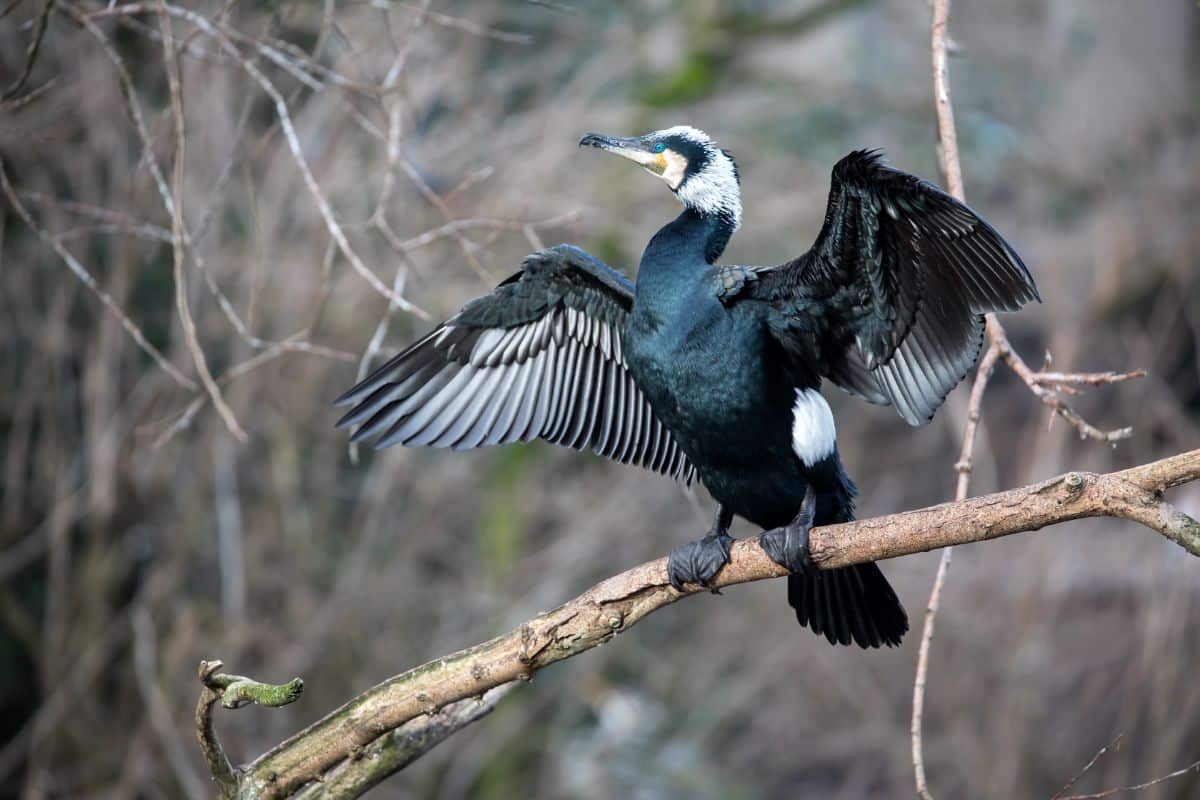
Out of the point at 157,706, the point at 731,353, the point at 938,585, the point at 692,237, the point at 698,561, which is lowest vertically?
the point at 938,585

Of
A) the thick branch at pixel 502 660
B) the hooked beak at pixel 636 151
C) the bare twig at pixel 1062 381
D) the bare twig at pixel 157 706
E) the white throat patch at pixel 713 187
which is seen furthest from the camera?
the bare twig at pixel 157 706

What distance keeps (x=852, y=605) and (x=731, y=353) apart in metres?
0.79

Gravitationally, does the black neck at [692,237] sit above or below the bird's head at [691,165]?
below

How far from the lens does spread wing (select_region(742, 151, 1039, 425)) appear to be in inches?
116

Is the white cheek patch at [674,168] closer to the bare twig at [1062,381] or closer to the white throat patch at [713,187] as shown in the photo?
the white throat patch at [713,187]

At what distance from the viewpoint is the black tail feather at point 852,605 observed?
3.58 m

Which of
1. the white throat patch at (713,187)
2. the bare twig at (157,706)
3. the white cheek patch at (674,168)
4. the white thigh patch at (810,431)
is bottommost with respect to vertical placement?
the white thigh patch at (810,431)

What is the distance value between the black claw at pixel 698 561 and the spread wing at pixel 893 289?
58 cm

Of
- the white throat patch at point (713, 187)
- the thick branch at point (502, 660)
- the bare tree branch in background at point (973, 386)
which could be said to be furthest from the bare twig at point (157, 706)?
the bare tree branch in background at point (973, 386)

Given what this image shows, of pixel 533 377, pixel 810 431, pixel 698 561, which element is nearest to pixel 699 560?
pixel 698 561

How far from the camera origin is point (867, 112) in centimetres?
860

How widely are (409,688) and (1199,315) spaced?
21.0 ft

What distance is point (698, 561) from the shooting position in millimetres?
3215

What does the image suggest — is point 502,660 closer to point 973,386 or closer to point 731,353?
point 731,353
